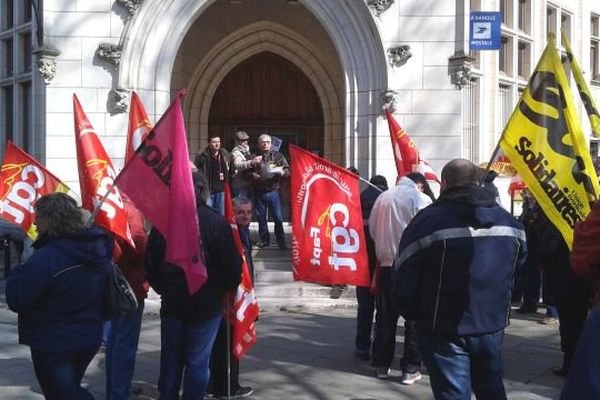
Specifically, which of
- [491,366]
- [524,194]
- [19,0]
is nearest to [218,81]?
[19,0]

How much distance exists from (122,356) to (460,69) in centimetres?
742

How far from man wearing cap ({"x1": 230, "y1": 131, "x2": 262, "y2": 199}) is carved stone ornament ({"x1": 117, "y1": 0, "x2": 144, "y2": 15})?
2434 millimetres

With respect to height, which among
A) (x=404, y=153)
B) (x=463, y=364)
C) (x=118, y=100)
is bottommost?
(x=463, y=364)

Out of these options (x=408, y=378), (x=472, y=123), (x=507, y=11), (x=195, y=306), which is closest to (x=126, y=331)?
(x=195, y=306)

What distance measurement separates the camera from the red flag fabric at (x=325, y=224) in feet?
22.4

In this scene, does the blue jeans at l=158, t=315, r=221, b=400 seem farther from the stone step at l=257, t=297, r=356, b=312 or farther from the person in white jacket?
the stone step at l=257, t=297, r=356, b=312

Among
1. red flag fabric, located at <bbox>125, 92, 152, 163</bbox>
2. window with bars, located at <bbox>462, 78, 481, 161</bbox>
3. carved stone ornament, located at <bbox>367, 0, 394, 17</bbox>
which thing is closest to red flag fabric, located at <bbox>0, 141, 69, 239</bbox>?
red flag fabric, located at <bbox>125, 92, 152, 163</bbox>

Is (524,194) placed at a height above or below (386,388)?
above

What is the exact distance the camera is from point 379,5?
11.1 meters

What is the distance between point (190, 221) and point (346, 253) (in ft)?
8.30

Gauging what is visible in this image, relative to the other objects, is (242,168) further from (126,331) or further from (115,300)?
(115,300)

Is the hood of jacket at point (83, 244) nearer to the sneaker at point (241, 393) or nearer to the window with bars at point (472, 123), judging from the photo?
the sneaker at point (241, 393)

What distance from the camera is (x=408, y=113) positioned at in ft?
37.0

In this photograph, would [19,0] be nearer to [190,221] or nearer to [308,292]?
[308,292]
